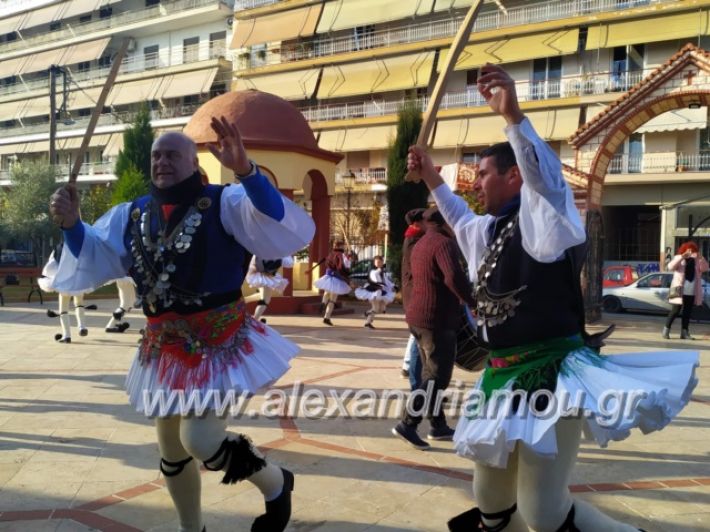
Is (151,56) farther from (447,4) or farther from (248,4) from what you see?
(447,4)

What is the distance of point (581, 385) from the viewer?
2488 millimetres

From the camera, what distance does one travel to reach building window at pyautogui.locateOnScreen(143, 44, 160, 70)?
1716 inches

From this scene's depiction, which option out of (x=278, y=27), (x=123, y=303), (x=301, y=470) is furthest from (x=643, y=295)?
(x=278, y=27)

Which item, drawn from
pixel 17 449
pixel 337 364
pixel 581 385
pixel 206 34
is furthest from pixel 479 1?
pixel 206 34

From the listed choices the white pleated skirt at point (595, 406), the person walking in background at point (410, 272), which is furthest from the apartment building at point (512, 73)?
the white pleated skirt at point (595, 406)

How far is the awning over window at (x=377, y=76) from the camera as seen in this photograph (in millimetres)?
33031

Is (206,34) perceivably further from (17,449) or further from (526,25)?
(17,449)

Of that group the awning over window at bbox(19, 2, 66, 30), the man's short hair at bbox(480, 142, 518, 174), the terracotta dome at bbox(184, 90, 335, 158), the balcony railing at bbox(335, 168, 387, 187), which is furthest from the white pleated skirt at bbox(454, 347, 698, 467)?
the awning over window at bbox(19, 2, 66, 30)

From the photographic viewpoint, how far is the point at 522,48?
30.6 m

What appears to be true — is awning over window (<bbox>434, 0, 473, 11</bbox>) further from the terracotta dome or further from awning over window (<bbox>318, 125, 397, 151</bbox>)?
the terracotta dome

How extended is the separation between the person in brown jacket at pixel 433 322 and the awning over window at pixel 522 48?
2616cm

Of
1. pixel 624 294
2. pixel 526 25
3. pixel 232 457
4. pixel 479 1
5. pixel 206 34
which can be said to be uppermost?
pixel 206 34

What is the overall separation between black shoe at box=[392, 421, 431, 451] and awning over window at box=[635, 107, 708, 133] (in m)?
25.8

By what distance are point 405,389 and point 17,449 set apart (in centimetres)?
391
